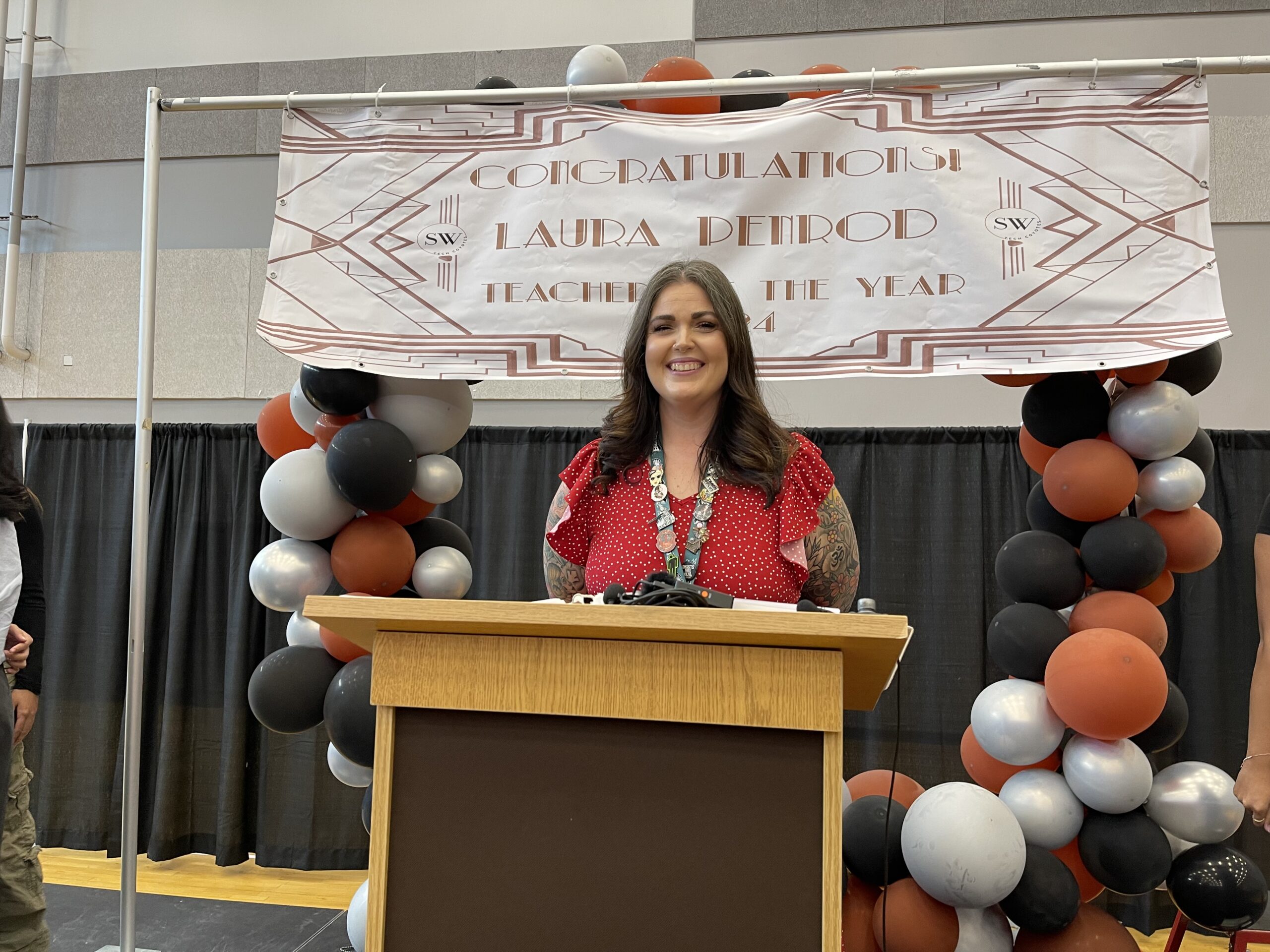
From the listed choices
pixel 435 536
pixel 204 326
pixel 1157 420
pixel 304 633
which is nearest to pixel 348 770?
pixel 304 633

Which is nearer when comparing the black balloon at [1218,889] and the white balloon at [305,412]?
the black balloon at [1218,889]

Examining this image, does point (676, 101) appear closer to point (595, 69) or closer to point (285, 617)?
point (595, 69)

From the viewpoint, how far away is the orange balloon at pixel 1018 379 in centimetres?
221

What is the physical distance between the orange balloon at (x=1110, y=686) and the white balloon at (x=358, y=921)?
1.48 m

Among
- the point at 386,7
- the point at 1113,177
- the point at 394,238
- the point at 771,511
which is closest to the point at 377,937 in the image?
the point at 771,511

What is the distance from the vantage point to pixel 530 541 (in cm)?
466

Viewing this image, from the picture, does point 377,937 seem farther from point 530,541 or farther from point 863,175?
point 530,541

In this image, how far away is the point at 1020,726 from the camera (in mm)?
2113

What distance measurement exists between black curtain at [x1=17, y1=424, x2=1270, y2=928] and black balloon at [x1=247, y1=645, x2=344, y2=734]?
91.7 inches

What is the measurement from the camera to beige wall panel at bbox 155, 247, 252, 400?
5246mm

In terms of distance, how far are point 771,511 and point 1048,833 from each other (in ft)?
3.28

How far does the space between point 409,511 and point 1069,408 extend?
5.25 feet

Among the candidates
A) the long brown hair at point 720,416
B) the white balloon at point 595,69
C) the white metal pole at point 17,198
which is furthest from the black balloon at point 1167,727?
the white metal pole at point 17,198

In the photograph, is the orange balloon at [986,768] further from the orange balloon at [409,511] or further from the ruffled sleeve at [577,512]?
the orange balloon at [409,511]
